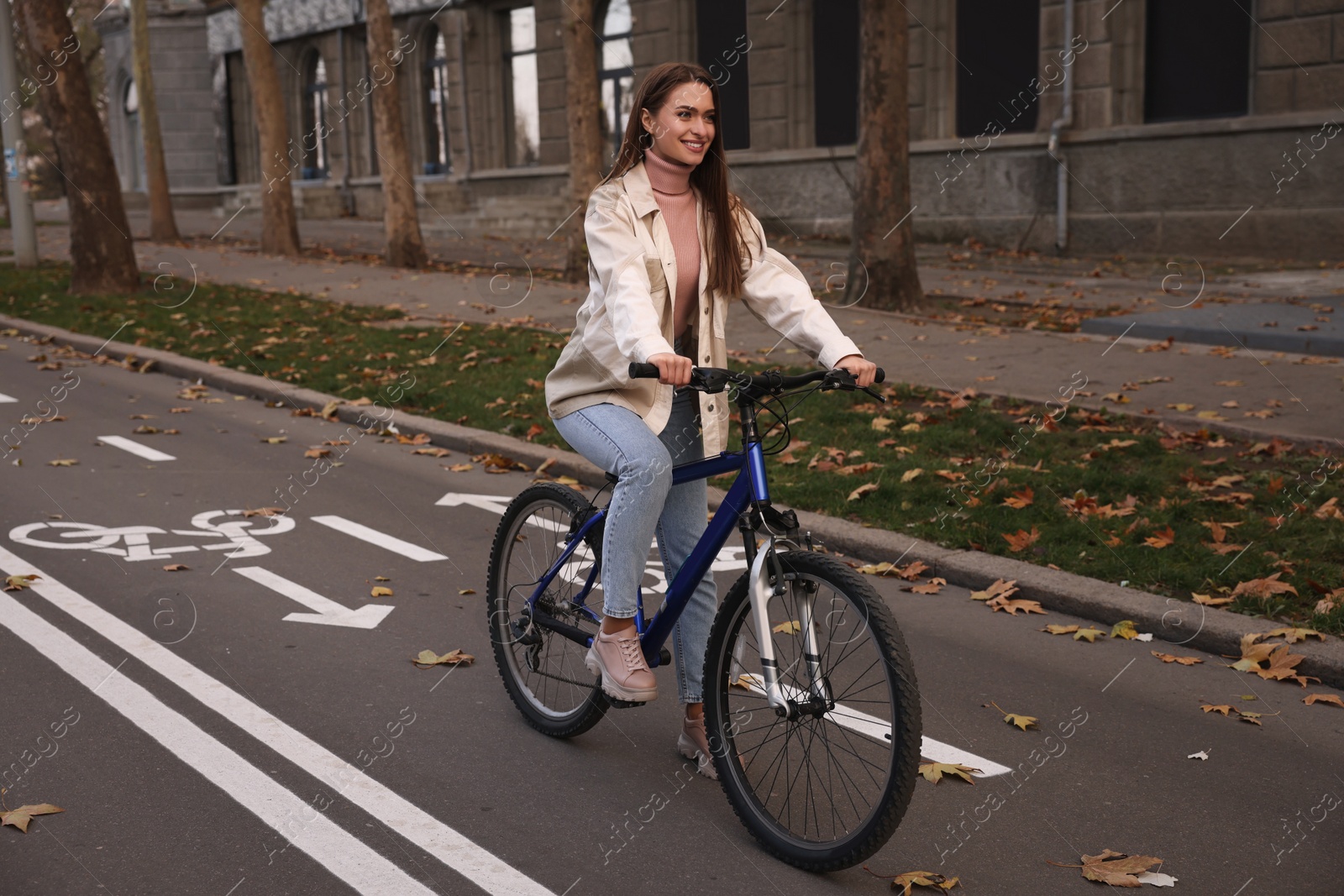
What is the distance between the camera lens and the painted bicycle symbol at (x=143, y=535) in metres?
6.77

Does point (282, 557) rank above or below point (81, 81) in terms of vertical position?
below

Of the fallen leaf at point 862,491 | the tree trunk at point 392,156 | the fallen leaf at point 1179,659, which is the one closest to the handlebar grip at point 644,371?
the fallen leaf at point 1179,659

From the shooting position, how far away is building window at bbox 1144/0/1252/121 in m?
18.8

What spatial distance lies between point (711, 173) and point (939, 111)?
18887mm

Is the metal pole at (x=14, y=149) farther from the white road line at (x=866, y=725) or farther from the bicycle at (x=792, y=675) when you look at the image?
the white road line at (x=866, y=725)

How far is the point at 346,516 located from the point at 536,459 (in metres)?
1.56

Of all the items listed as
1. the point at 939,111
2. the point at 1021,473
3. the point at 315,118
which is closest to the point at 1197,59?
the point at 939,111

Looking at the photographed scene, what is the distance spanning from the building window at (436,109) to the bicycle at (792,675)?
29355 mm

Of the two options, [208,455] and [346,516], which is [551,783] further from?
[208,455]

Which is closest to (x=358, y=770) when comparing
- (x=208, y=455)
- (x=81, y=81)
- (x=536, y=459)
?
(x=536, y=459)

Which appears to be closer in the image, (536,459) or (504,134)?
(536,459)

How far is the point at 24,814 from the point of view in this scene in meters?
3.86

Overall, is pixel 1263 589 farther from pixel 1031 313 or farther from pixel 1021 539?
pixel 1031 313

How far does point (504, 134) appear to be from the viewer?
3089cm
